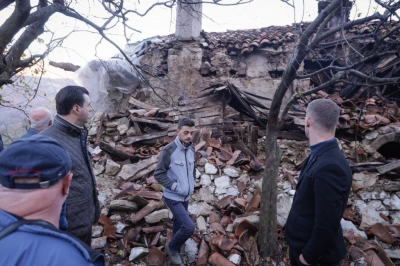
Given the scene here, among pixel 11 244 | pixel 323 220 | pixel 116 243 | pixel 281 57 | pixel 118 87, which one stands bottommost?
pixel 116 243

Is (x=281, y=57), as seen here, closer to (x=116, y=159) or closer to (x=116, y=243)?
(x=116, y=159)

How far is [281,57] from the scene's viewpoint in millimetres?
9492

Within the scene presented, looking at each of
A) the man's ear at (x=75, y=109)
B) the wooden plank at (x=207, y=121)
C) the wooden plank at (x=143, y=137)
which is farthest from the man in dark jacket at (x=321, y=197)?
the wooden plank at (x=143, y=137)

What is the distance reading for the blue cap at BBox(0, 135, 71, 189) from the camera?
100 centimetres

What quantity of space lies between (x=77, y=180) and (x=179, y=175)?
4.74 ft

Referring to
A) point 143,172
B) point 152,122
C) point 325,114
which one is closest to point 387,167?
point 325,114

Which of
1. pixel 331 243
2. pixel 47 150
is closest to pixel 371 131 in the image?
pixel 331 243

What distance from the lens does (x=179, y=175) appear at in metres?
3.53

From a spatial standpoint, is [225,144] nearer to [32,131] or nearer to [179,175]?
[179,175]

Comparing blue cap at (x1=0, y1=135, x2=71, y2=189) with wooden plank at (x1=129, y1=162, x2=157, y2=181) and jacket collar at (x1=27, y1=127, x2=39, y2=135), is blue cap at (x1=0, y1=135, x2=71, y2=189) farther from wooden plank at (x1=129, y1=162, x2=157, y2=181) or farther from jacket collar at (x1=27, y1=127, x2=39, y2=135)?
wooden plank at (x1=129, y1=162, x2=157, y2=181)

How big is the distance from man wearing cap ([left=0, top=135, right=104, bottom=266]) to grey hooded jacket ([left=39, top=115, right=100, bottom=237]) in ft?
4.27

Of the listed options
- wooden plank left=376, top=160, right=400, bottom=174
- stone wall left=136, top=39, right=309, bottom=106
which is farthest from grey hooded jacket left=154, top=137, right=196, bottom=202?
stone wall left=136, top=39, right=309, bottom=106

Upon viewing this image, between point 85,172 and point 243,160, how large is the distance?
4189mm

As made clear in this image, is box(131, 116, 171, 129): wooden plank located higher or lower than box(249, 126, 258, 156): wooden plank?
higher
